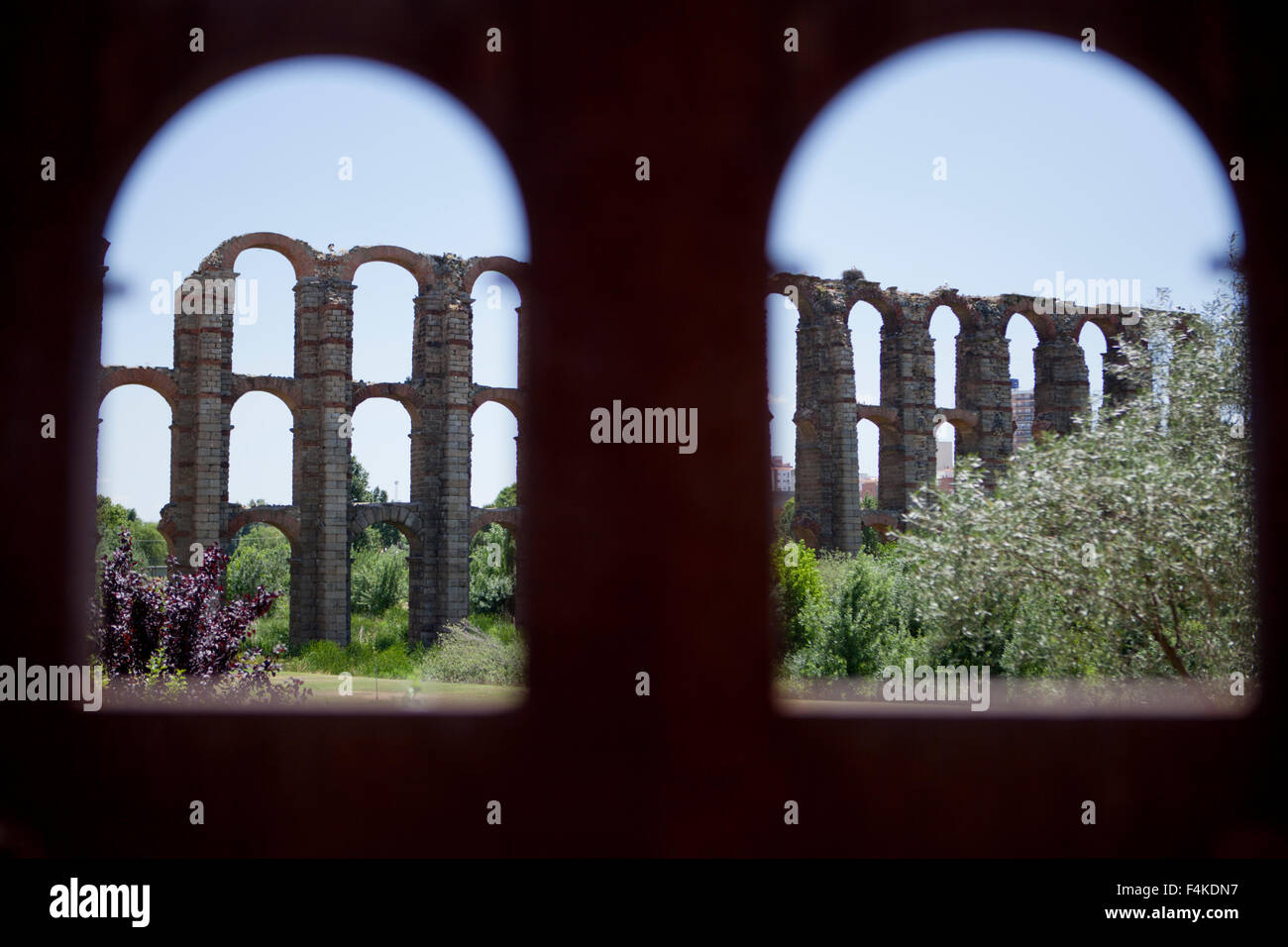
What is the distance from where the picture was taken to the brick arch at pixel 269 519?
69.5 feet

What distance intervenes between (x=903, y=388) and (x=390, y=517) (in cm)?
1236

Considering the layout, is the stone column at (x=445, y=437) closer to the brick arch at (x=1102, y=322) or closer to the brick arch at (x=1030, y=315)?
the brick arch at (x=1030, y=315)

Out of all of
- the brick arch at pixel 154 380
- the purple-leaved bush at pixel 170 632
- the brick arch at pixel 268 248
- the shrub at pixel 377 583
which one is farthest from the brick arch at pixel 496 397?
the purple-leaved bush at pixel 170 632

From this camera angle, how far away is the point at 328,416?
71.4ft

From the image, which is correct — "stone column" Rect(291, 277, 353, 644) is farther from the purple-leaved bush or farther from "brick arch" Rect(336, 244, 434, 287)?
the purple-leaved bush

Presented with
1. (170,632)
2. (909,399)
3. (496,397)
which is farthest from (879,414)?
(170,632)

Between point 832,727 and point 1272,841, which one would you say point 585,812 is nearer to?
point 832,727

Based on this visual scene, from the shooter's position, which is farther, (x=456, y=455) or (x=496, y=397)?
(x=496, y=397)

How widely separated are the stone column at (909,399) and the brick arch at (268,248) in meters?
13.2

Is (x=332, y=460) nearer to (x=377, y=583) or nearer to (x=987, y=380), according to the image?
(x=377, y=583)

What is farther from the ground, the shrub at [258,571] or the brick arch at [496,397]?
the brick arch at [496,397]

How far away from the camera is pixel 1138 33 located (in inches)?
151
